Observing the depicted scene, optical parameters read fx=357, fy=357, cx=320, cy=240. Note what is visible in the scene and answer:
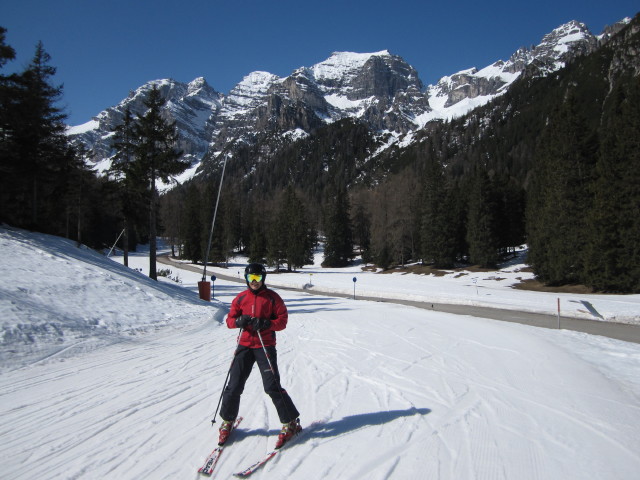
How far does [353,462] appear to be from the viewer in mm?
3590

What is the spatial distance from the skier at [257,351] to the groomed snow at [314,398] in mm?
307

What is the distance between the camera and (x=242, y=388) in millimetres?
4020

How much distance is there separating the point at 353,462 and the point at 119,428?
278 centimetres

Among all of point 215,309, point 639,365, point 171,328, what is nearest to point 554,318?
point 639,365

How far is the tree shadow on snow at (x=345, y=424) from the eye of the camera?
13.7 ft

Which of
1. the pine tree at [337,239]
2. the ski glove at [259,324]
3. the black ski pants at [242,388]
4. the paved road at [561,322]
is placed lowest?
the paved road at [561,322]

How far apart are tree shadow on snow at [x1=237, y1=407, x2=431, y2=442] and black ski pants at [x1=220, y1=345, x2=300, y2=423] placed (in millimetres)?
369

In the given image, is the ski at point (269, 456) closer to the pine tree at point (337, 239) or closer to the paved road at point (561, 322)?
the paved road at point (561, 322)

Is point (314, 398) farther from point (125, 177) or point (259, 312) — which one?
point (125, 177)

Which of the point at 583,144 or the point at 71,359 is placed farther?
the point at 583,144

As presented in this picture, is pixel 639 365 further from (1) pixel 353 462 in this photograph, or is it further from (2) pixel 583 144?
(2) pixel 583 144

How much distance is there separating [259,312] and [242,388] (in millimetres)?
862

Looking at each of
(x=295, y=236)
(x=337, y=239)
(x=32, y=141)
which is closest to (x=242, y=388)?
(x=32, y=141)

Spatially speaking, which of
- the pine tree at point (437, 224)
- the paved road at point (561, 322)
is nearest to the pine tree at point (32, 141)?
the paved road at point (561, 322)
